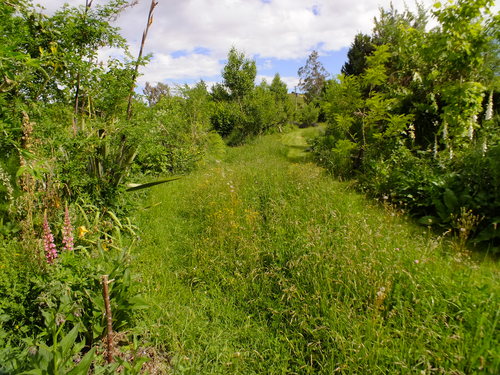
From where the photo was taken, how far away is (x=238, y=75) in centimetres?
1648

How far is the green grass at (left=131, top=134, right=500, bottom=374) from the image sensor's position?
1862 mm

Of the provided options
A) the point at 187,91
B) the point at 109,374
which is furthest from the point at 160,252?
the point at 187,91

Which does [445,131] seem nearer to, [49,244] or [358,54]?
[49,244]

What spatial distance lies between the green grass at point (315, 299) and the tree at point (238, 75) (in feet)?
46.5

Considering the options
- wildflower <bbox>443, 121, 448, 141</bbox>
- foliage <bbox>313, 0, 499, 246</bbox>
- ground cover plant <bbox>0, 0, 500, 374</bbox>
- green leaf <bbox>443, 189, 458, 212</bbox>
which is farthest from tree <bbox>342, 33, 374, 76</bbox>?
green leaf <bbox>443, 189, 458, 212</bbox>

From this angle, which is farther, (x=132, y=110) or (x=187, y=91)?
(x=187, y=91)

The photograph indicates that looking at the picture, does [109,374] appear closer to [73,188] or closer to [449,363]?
[449,363]

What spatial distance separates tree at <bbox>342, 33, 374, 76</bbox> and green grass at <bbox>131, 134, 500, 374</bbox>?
11.3m

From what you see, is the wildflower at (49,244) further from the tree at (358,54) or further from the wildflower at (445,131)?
the tree at (358,54)

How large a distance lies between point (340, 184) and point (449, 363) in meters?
4.08

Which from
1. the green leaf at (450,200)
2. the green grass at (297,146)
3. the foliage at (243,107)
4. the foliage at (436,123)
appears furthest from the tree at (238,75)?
the green leaf at (450,200)

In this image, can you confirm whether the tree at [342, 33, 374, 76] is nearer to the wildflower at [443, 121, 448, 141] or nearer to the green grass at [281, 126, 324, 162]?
the green grass at [281, 126, 324, 162]

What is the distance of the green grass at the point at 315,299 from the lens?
1.86 meters

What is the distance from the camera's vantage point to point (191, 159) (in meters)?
8.48
